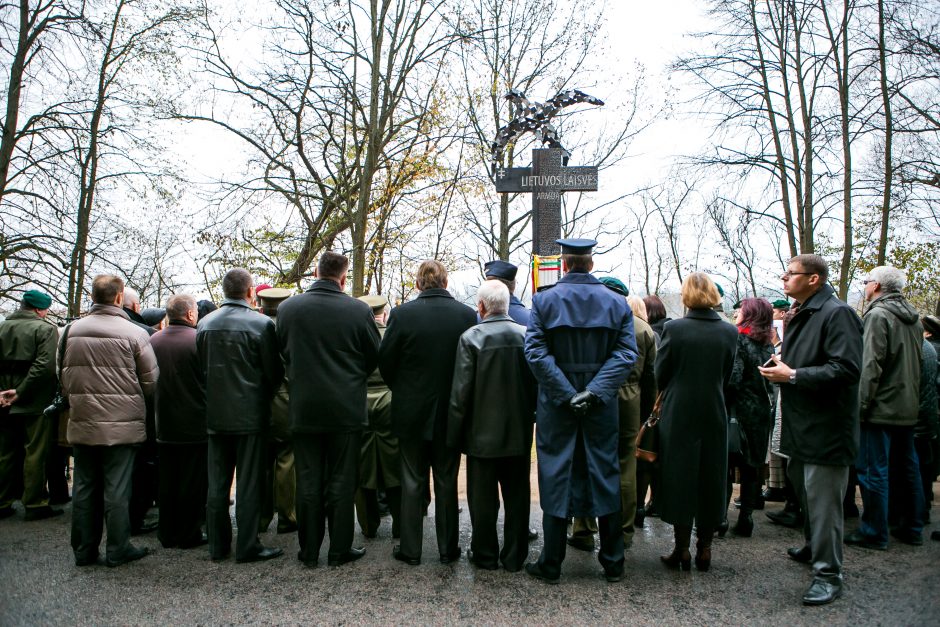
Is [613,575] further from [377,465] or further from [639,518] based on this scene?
[377,465]

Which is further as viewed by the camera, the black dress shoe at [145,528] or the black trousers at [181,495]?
the black dress shoe at [145,528]

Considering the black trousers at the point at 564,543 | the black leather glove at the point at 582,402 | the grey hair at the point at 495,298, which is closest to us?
the black leather glove at the point at 582,402

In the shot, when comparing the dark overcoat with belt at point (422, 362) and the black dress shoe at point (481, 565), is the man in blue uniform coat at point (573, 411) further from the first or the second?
the dark overcoat with belt at point (422, 362)

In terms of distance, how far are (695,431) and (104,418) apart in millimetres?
4163

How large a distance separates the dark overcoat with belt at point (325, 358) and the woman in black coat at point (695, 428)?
2.14 metres

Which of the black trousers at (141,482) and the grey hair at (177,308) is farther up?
the grey hair at (177,308)

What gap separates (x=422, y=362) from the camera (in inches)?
181

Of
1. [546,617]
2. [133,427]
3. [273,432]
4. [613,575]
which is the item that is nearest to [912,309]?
[613,575]

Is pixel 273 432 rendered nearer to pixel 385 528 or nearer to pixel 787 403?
pixel 385 528

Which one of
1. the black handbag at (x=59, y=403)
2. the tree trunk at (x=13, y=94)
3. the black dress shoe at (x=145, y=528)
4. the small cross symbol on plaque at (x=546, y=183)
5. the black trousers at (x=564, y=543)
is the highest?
the tree trunk at (x=13, y=94)

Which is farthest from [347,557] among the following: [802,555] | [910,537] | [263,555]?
[910,537]

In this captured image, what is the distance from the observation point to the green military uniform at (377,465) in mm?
5113

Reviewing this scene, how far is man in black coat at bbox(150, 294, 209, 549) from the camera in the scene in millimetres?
5031

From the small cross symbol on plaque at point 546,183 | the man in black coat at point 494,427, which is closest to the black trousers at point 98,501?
the man in black coat at point 494,427
